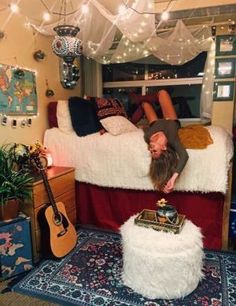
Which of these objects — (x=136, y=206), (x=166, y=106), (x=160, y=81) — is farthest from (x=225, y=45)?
(x=136, y=206)

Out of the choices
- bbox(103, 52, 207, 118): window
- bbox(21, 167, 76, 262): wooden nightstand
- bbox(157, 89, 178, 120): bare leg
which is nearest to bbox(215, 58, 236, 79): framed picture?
bbox(103, 52, 207, 118): window

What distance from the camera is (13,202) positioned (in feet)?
6.77

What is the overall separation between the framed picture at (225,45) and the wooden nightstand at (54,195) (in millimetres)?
2363

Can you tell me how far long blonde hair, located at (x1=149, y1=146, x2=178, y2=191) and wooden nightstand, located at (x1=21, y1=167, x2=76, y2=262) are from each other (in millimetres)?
899

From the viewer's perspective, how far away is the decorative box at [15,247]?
1.98 meters

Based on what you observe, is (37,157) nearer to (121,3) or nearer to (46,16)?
(46,16)

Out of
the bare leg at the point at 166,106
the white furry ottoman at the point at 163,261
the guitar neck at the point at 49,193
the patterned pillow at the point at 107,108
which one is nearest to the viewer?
the white furry ottoman at the point at 163,261

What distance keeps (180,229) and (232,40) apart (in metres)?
2.62

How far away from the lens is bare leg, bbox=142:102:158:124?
3.30 m

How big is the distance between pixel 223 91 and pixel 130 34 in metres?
1.58

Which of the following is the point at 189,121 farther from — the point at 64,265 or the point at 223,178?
the point at 64,265

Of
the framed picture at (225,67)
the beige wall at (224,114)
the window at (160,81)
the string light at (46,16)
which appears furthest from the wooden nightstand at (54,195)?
the framed picture at (225,67)

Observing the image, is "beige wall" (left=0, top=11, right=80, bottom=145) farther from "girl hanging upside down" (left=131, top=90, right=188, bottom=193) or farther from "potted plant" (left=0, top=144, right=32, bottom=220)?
"girl hanging upside down" (left=131, top=90, right=188, bottom=193)

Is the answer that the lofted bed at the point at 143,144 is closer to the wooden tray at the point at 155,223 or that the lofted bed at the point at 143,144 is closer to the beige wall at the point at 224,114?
the beige wall at the point at 224,114
